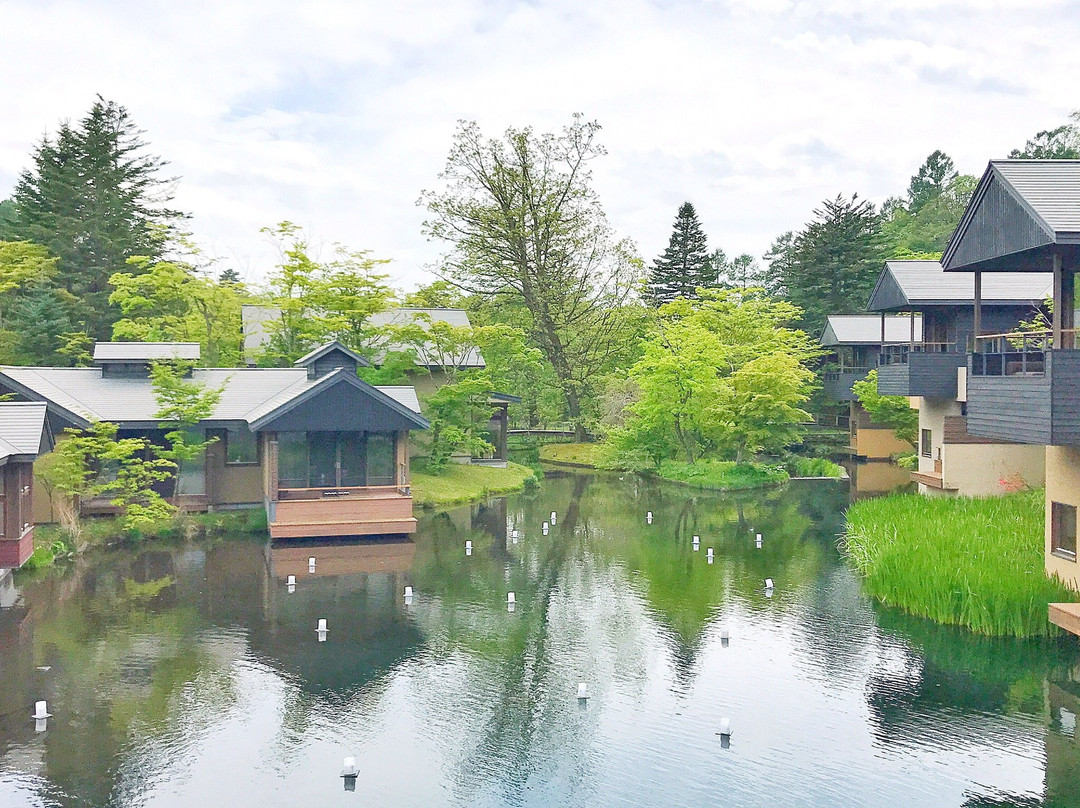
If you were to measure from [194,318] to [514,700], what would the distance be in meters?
30.0

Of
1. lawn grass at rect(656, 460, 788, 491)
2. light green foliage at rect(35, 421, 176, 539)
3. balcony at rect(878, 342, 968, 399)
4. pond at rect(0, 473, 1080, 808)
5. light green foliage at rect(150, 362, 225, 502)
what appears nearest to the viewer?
pond at rect(0, 473, 1080, 808)

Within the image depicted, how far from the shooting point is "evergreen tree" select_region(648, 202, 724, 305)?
62.4 m

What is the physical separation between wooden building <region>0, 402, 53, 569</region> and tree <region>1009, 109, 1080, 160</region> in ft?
192

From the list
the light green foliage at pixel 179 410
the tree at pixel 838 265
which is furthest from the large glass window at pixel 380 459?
the tree at pixel 838 265

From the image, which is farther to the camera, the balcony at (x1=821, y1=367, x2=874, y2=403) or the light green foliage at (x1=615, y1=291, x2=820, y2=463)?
the balcony at (x1=821, y1=367, x2=874, y2=403)

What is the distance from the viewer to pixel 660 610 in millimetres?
18219

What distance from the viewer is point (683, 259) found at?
206 ft

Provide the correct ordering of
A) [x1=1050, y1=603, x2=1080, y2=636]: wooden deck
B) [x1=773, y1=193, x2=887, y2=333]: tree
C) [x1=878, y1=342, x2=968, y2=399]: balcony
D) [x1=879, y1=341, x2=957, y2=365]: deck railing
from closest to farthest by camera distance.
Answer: [x1=1050, y1=603, x2=1080, y2=636]: wooden deck → [x1=878, y1=342, x2=968, y2=399]: balcony → [x1=879, y1=341, x2=957, y2=365]: deck railing → [x1=773, y1=193, x2=887, y2=333]: tree

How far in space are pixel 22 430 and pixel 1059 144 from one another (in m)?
66.7

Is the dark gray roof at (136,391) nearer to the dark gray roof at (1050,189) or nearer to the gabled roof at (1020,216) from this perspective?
the gabled roof at (1020,216)

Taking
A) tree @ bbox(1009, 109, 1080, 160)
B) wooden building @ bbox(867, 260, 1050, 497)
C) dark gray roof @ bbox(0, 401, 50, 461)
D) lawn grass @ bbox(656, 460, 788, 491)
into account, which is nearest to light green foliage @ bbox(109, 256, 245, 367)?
dark gray roof @ bbox(0, 401, 50, 461)

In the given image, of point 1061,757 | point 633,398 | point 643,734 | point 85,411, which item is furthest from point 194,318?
point 1061,757

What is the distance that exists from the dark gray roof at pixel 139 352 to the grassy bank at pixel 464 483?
8.28 m

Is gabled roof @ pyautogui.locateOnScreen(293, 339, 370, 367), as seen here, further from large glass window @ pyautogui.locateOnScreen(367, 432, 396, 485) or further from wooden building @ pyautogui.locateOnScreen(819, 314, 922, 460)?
wooden building @ pyautogui.locateOnScreen(819, 314, 922, 460)
